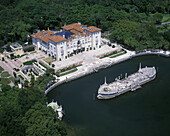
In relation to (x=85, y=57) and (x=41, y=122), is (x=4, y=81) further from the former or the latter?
(x=41, y=122)

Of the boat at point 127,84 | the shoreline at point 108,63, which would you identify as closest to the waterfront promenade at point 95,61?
the shoreline at point 108,63

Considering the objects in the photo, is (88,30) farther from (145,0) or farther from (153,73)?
(145,0)

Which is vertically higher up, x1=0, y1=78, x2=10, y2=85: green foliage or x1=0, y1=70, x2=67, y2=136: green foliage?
x1=0, y1=70, x2=67, y2=136: green foliage

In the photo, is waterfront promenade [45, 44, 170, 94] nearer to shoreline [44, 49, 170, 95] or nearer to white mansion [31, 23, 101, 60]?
shoreline [44, 49, 170, 95]

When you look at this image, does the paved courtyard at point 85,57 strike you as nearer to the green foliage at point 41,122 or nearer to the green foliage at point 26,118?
the green foliage at point 26,118

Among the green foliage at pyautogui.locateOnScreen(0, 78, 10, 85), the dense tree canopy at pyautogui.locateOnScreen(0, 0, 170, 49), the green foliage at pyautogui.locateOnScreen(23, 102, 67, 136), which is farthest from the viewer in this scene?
the dense tree canopy at pyautogui.locateOnScreen(0, 0, 170, 49)

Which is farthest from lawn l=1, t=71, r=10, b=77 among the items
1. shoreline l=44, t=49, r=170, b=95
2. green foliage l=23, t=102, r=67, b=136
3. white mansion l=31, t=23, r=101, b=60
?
green foliage l=23, t=102, r=67, b=136
